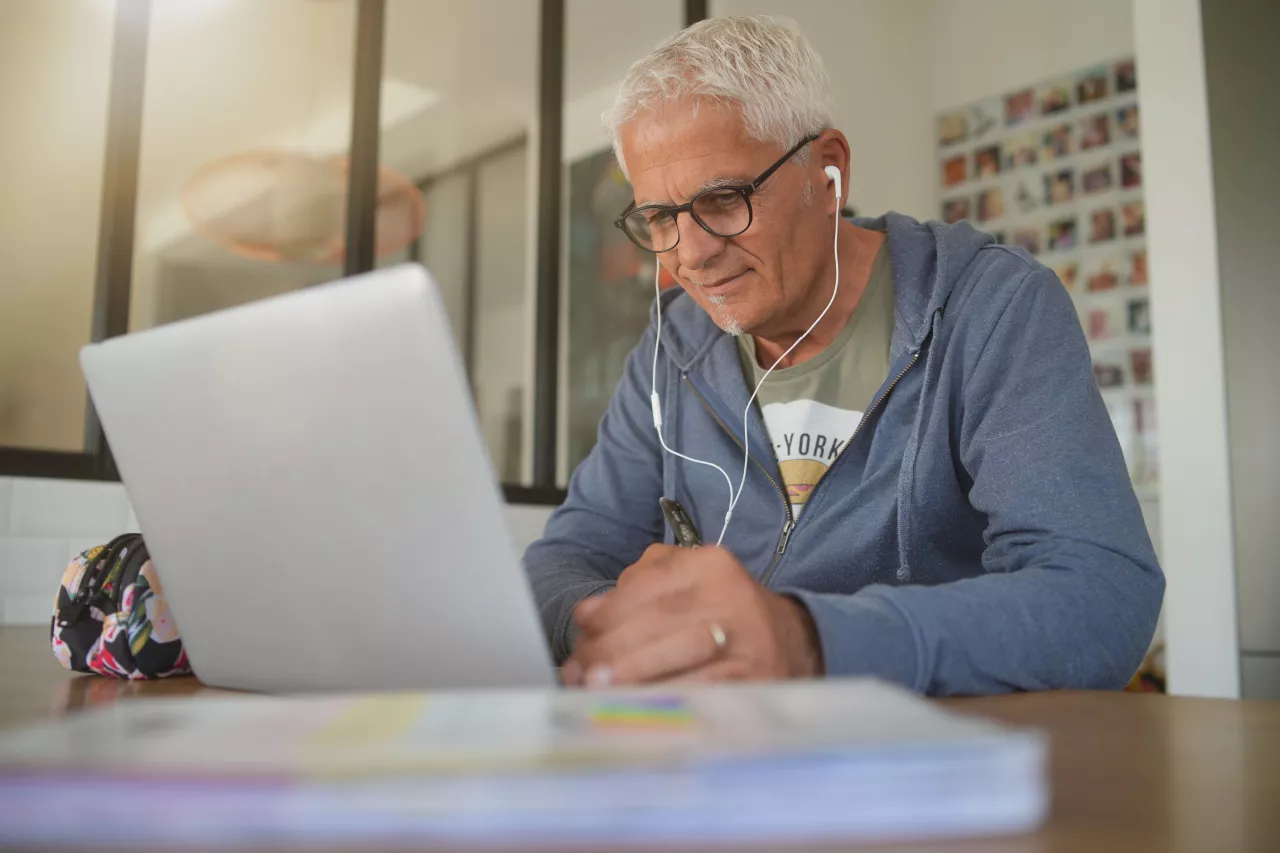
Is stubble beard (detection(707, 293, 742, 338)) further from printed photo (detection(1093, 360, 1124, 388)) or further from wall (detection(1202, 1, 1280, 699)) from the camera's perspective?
printed photo (detection(1093, 360, 1124, 388))

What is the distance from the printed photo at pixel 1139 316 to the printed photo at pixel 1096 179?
0.48 meters

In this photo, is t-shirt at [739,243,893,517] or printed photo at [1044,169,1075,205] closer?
t-shirt at [739,243,893,517]

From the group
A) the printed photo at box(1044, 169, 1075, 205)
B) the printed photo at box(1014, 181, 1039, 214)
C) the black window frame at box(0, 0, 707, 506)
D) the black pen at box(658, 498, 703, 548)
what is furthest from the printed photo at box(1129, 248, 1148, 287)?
the black pen at box(658, 498, 703, 548)

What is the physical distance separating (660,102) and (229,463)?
819 millimetres

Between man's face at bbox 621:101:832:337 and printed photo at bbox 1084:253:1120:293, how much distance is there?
9.10 feet

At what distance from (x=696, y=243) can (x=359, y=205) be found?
6.05 ft

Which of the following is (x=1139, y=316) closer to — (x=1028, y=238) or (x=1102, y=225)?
(x=1102, y=225)

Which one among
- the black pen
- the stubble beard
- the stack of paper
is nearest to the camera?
the stack of paper

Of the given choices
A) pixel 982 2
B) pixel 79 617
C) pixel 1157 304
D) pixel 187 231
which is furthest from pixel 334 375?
pixel 982 2

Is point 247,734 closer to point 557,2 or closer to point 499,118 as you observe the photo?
point 557,2

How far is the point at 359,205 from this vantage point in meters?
2.80

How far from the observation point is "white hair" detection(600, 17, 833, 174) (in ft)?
3.97

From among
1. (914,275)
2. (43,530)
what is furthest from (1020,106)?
(43,530)

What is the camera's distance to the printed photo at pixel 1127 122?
3.56 meters
